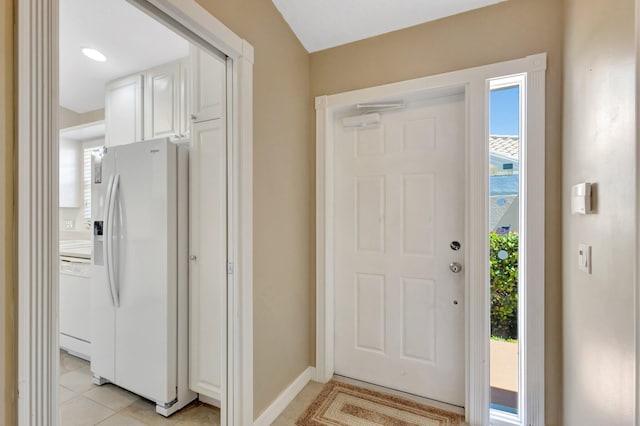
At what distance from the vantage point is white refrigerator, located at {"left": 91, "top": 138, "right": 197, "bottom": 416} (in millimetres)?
1839

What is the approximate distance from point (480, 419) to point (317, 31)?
107 inches

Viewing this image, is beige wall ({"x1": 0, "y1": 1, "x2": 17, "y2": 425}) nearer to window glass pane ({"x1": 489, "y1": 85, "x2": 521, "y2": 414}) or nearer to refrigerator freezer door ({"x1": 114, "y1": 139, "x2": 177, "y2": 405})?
refrigerator freezer door ({"x1": 114, "y1": 139, "x2": 177, "y2": 405})

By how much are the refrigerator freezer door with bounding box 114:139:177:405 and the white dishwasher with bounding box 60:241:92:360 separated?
1.87ft

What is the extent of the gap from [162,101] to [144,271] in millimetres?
1356

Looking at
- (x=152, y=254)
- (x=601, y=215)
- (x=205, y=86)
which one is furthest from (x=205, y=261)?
(x=601, y=215)

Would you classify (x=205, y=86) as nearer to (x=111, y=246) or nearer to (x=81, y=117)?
(x=111, y=246)

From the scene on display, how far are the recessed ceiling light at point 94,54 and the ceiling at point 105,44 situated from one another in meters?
0.03

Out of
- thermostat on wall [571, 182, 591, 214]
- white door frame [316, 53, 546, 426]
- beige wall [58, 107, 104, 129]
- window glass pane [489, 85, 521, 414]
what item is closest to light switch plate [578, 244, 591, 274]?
thermostat on wall [571, 182, 591, 214]

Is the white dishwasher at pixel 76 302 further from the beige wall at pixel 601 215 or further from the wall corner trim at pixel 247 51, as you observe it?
the beige wall at pixel 601 215

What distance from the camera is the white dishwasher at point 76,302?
2.29m

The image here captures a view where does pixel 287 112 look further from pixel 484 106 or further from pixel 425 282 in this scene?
pixel 425 282

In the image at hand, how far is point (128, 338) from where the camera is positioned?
6.30 ft

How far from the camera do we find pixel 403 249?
2049 mm

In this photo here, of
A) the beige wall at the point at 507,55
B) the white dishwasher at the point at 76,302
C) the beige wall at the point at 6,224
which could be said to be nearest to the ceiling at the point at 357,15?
the beige wall at the point at 507,55
